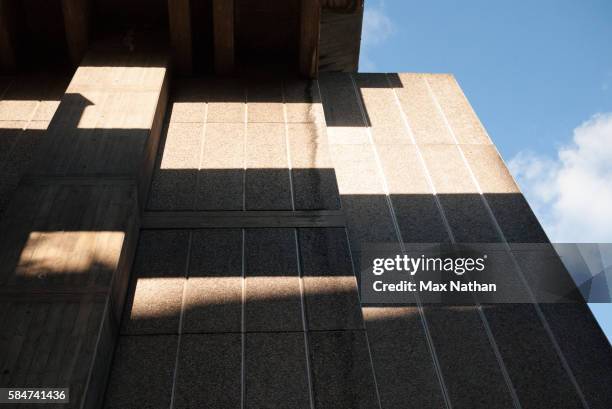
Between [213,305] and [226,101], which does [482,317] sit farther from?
[226,101]

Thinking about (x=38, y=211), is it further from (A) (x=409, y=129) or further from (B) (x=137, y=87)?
(A) (x=409, y=129)

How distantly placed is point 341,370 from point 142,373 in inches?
62.9

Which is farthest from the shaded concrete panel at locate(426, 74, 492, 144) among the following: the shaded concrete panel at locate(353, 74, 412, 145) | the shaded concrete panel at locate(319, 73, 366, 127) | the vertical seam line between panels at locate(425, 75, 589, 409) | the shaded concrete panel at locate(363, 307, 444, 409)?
the shaded concrete panel at locate(363, 307, 444, 409)

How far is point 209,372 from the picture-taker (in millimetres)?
4848

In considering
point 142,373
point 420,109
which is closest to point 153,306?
point 142,373

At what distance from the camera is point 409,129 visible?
8.41m

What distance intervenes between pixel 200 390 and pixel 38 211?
2372mm

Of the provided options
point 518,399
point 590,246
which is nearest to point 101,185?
point 518,399

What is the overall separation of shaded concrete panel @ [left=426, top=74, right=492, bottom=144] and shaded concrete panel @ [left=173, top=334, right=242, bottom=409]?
4.73m

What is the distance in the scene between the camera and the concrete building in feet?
15.9

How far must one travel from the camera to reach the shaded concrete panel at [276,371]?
468cm

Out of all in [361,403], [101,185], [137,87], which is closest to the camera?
[361,403]

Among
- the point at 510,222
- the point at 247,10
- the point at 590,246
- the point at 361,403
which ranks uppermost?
the point at 247,10

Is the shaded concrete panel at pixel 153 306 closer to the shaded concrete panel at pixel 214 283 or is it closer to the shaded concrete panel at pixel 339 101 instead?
the shaded concrete panel at pixel 214 283
